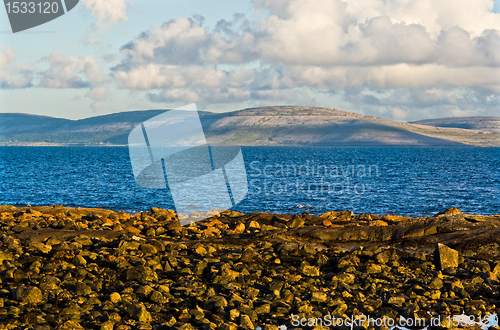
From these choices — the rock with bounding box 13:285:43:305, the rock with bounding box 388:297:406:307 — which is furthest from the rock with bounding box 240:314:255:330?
the rock with bounding box 13:285:43:305

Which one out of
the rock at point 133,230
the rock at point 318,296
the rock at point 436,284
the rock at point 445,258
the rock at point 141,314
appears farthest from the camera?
the rock at point 133,230

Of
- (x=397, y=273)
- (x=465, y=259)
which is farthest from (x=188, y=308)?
(x=465, y=259)

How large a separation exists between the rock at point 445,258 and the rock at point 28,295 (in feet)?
33.4

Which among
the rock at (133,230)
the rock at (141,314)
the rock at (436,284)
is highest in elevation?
the rock at (133,230)

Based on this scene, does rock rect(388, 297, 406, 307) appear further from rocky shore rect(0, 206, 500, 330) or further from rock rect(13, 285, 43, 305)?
rock rect(13, 285, 43, 305)

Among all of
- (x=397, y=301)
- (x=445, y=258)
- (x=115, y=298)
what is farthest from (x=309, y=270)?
(x=115, y=298)

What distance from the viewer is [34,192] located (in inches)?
1897

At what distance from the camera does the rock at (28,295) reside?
10.5m

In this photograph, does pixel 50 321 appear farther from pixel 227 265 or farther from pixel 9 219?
pixel 9 219

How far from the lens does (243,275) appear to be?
12.4 metres

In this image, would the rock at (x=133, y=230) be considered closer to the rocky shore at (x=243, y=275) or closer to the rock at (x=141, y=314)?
the rocky shore at (x=243, y=275)

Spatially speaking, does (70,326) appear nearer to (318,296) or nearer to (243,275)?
(243,275)

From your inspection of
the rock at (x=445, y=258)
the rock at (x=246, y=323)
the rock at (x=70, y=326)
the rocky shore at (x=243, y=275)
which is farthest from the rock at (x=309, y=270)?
the rock at (x=70, y=326)

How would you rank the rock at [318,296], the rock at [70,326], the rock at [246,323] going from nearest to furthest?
1. the rock at [70,326]
2. the rock at [246,323]
3. the rock at [318,296]
